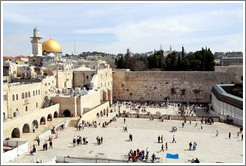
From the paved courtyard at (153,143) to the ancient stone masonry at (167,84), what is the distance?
11579mm

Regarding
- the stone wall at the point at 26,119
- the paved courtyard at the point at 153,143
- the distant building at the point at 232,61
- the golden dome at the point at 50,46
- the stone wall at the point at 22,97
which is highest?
the golden dome at the point at 50,46

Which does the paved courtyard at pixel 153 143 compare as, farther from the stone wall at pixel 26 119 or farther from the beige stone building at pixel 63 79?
the beige stone building at pixel 63 79

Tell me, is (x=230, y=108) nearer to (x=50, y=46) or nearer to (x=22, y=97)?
(x=22, y=97)

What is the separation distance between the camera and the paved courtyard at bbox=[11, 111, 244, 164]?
1234 centimetres

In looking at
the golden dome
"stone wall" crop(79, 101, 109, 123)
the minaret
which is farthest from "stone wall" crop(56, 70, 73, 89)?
the golden dome

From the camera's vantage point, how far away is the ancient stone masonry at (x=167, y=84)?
31.0 m

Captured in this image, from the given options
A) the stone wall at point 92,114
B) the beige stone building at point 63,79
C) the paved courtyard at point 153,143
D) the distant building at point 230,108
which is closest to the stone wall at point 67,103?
the stone wall at point 92,114

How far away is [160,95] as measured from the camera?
32.2 meters

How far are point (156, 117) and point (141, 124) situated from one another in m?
2.69

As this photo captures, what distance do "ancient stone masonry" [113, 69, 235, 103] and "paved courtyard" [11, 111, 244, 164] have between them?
11579mm

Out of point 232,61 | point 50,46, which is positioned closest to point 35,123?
point 50,46

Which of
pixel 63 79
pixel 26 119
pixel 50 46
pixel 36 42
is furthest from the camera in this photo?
pixel 50 46

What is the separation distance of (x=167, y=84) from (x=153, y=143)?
17.9 m

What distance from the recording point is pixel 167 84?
32.0 metres
